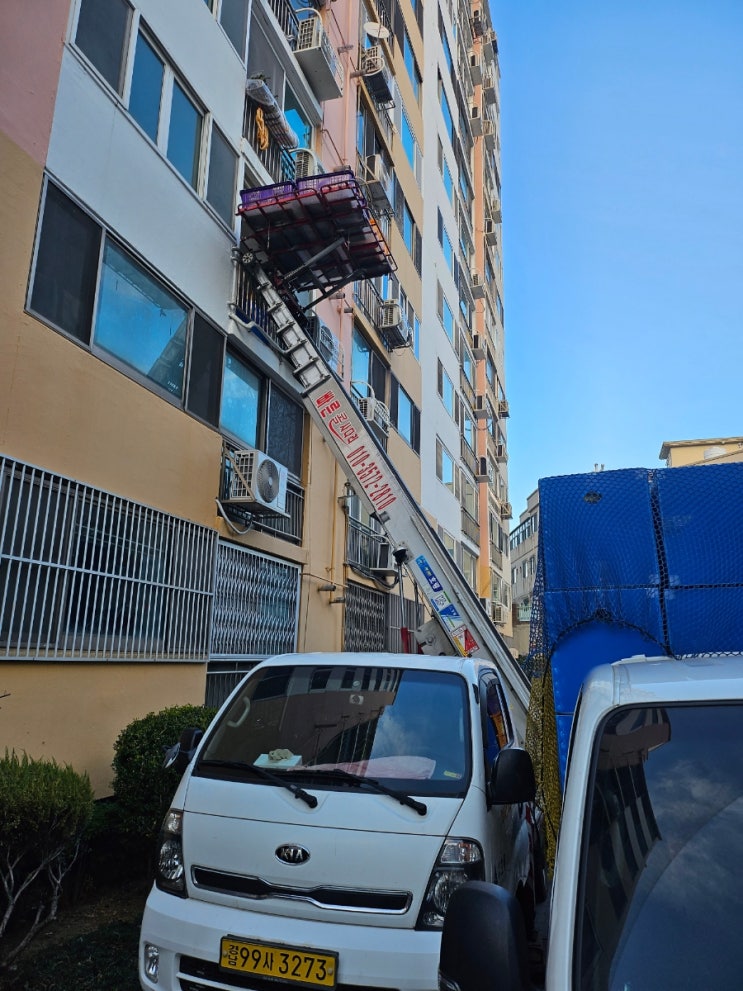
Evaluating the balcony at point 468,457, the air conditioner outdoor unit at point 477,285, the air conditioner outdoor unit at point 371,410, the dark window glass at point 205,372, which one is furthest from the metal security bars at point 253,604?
the air conditioner outdoor unit at point 477,285

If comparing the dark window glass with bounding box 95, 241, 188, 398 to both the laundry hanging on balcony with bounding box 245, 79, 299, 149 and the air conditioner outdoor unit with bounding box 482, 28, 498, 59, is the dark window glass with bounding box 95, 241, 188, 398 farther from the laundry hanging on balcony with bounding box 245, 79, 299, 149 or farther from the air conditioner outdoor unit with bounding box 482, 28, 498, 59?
the air conditioner outdoor unit with bounding box 482, 28, 498, 59

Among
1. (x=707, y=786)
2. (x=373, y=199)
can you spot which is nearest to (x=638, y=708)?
(x=707, y=786)

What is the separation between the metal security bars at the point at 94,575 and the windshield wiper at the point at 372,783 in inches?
116

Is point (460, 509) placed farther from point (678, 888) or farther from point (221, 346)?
point (678, 888)

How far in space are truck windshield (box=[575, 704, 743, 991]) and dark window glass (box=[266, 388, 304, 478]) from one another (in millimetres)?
8993

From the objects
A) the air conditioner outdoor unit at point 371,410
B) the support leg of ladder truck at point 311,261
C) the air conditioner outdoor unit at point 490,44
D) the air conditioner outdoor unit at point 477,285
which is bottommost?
the air conditioner outdoor unit at point 371,410

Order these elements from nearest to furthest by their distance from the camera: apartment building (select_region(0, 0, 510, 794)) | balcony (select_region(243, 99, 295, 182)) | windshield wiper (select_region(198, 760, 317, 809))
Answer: windshield wiper (select_region(198, 760, 317, 809)) < apartment building (select_region(0, 0, 510, 794)) < balcony (select_region(243, 99, 295, 182))

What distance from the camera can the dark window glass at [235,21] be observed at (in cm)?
971

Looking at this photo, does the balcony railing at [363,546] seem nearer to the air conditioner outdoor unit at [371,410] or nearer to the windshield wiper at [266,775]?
the air conditioner outdoor unit at [371,410]

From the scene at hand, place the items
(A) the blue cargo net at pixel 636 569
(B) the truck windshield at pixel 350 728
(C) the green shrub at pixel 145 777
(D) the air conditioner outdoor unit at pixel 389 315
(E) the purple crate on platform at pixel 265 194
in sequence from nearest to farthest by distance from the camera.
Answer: (A) the blue cargo net at pixel 636 569
(B) the truck windshield at pixel 350 728
(C) the green shrub at pixel 145 777
(E) the purple crate on platform at pixel 265 194
(D) the air conditioner outdoor unit at pixel 389 315

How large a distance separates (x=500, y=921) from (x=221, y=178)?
9.59 metres

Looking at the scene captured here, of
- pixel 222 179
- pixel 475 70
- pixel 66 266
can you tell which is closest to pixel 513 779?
pixel 66 266

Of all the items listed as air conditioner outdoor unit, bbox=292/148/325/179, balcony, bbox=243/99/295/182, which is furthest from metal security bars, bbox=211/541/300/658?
air conditioner outdoor unit, bbox=292/148/325/179

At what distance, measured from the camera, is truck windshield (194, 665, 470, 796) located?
3586 millimetres
